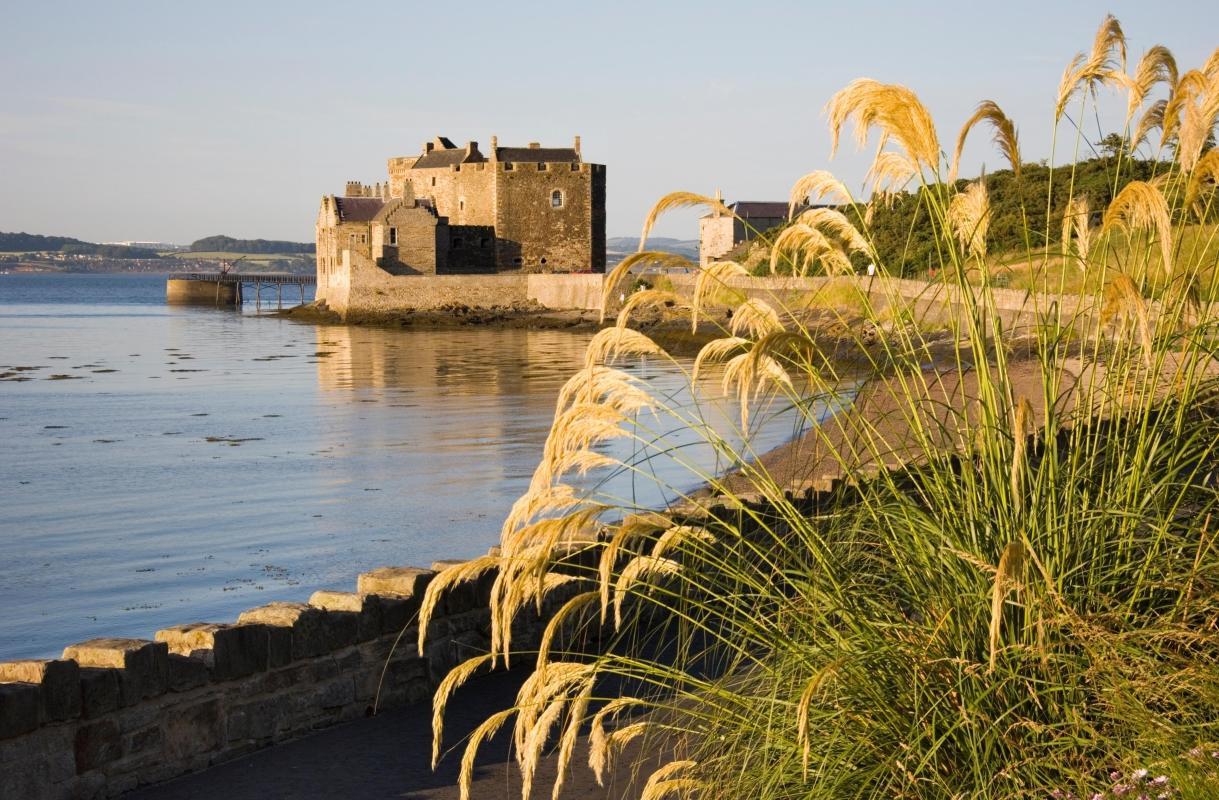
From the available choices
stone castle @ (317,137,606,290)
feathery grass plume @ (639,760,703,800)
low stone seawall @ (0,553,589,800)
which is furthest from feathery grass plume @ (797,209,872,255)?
stone castle @ (317,137,606,290)

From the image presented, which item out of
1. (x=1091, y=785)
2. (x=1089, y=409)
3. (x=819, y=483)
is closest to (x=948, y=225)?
(x=1089, y=409)

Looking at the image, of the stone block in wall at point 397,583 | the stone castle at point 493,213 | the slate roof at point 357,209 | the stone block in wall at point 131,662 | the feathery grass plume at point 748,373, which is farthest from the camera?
the slate roof at point 357,209

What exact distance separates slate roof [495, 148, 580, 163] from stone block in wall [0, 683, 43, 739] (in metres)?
73.4

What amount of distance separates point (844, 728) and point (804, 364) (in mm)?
1105

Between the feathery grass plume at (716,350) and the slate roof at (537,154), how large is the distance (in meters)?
73.6

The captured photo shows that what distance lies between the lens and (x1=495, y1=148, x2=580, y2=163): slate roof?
252 ft

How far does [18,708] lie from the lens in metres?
4.71

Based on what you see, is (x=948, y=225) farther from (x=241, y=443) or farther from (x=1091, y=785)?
(x=241, y=443)

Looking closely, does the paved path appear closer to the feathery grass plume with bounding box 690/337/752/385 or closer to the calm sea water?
the calm sea water

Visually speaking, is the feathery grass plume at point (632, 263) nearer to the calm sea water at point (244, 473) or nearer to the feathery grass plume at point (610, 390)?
the feathery grass plume at point (610, 390)

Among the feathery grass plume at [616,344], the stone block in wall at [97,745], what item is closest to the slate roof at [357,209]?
the stone block in wall at [97,745]

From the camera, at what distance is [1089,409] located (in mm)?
4371

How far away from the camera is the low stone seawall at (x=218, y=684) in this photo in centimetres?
485

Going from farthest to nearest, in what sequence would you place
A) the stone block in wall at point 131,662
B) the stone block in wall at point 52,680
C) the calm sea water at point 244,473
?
the calm sea water at point 244,473
the stone block in wall at point 131,662
the stone block in wall at point 52,680
